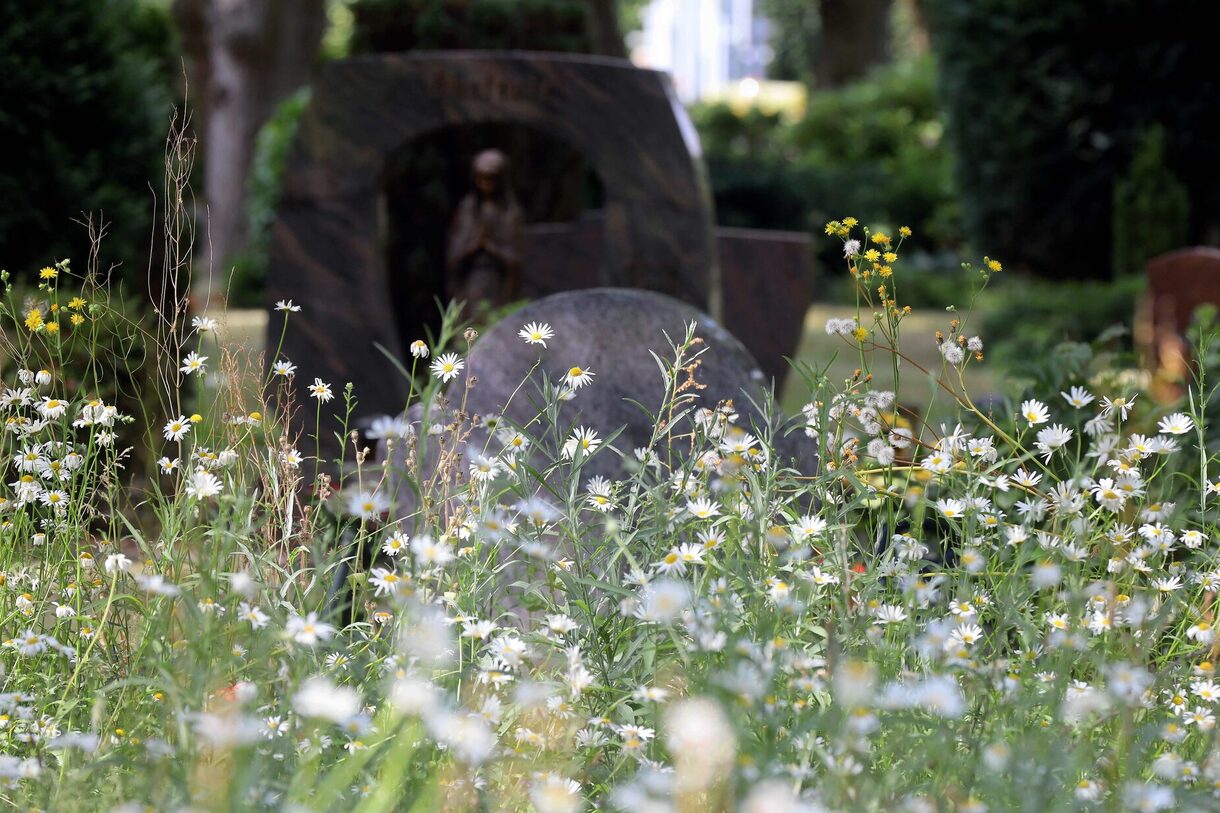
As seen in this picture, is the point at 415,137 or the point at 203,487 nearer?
the point at 203,487

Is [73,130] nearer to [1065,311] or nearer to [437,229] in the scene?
[437,229]

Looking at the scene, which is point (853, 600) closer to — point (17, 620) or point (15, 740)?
point (15, 740)

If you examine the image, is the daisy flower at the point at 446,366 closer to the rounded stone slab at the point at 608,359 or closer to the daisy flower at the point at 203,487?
the daisy flower at the point at 203,487

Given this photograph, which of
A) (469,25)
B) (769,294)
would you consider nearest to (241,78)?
(469,25)

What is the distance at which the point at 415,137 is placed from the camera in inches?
225

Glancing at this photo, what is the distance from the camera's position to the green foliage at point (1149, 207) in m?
10.0

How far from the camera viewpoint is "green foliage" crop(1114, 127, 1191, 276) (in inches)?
394

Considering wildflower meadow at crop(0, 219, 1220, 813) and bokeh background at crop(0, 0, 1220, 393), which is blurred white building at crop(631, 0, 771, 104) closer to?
bokeh background at crop(0, 0, 1220, 393)

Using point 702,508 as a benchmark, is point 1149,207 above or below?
below

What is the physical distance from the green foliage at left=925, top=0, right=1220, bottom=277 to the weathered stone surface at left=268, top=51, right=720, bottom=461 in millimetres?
5602

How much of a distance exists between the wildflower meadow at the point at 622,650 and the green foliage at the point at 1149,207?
7920mm

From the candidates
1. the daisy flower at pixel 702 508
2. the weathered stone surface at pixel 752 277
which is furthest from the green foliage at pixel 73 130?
the daisy flower at pixel 702 508

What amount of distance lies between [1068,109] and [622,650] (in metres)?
9.23

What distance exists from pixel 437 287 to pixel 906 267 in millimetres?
8744
